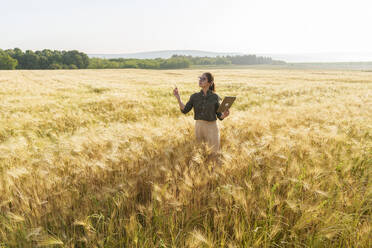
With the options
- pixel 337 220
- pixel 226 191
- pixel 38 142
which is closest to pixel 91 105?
pixel 38 142

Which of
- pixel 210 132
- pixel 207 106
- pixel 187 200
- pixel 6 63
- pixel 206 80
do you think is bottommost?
pixel 187 200

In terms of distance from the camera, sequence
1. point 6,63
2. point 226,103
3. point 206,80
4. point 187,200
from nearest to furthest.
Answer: point 187,200, point 226,103, point 206,80, point 6,63

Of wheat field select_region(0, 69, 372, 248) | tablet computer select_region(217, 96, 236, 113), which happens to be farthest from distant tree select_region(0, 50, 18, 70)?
tablet computer select_region(217, 96, 236, 113)

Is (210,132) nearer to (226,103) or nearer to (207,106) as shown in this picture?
(207,106)

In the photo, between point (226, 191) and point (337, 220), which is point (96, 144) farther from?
point (337, 220)

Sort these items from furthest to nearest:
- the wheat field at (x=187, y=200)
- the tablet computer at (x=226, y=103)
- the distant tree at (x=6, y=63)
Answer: the distant tree at (x=6, y=63), the tablet computer at (x=226, y=103), the wheat field at (x=187, y=200)

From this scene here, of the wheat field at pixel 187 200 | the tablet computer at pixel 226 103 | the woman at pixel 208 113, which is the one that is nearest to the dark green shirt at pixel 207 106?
the woman at pixel 208 113

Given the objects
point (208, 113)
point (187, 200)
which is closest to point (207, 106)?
point (208, 113)

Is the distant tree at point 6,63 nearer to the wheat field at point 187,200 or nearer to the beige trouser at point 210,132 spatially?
the wheat field at point 187,200

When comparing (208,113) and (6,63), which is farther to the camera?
(6,63)

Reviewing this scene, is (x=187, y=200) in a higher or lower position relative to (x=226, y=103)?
lower

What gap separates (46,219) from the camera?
1.61 metres

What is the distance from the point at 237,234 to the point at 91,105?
8.83 m

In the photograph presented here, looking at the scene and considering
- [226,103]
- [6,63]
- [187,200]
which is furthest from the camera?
[6,63]
